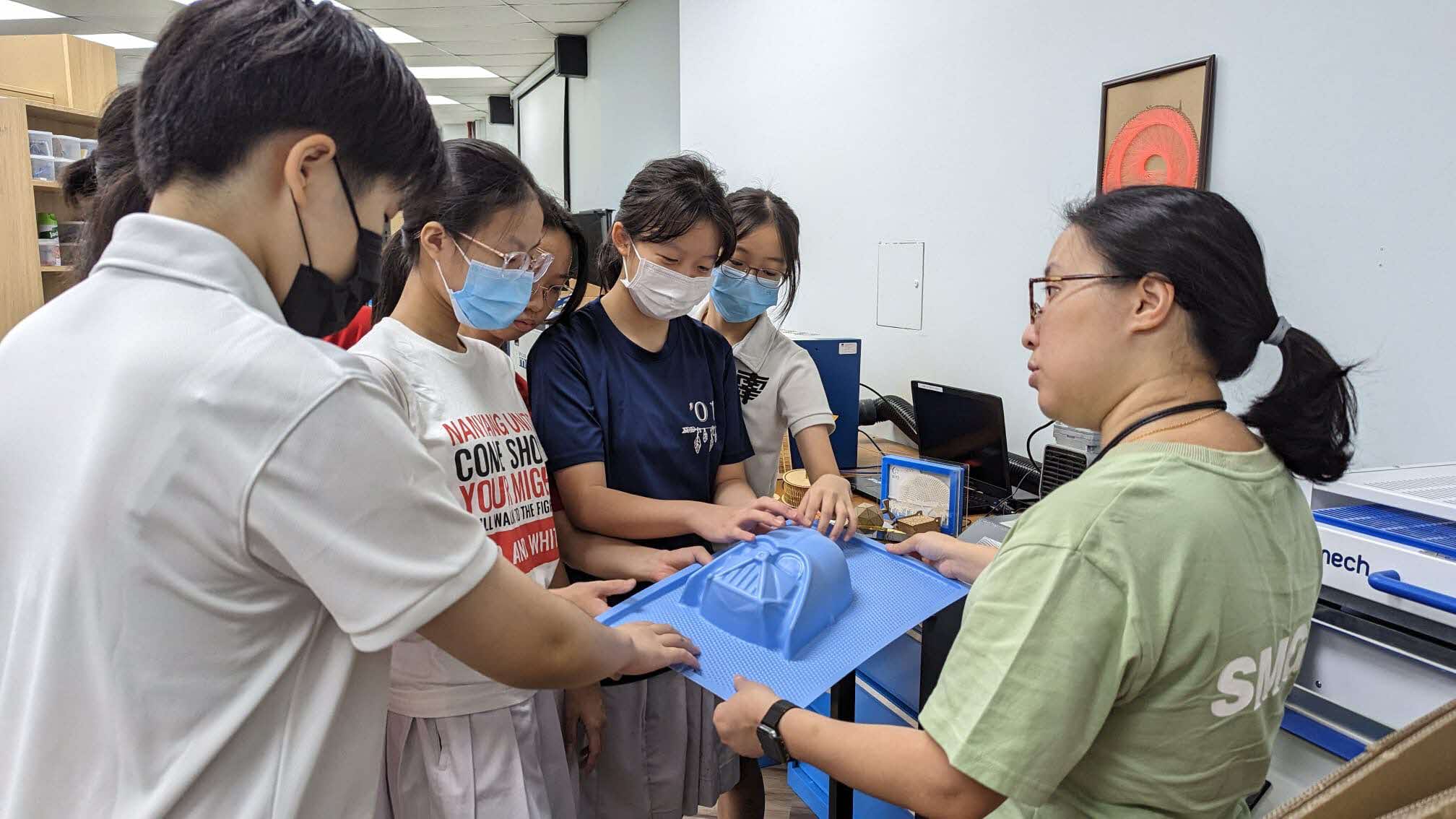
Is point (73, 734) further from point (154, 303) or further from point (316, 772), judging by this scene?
point (154, 303)

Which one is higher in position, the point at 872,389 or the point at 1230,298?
the point at 1230,298

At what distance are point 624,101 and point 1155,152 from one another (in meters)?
4.82

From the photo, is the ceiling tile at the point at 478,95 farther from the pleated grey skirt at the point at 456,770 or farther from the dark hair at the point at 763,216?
the pleated grey skirt at the point at 456,770

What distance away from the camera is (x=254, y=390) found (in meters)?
0.59

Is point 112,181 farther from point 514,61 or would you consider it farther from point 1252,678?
point 514,61

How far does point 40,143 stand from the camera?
4.24m

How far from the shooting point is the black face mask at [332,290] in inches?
28.3

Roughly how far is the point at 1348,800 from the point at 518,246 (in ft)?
3.83

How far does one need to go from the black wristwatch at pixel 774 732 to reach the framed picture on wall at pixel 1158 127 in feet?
4.83

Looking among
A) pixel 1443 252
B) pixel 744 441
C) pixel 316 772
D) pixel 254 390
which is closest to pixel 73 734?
pixel 316 772

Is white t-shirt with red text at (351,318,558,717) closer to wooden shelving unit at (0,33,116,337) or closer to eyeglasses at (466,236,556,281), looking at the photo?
eyeglasses at (466,236,556,281)

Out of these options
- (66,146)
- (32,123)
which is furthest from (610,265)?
(32,123)

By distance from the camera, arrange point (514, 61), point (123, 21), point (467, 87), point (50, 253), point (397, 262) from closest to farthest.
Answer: point (397, 262), point (50, 253), point (123, 21), point (514, 61), point (467, 87)

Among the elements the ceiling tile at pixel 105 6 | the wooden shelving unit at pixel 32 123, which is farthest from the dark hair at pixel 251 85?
the ceiling tile at pixel 105 6
